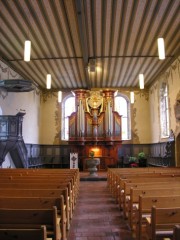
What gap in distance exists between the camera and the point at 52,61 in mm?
12133

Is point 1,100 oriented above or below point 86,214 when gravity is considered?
above

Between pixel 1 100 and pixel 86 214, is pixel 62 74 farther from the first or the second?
pixel 86 214

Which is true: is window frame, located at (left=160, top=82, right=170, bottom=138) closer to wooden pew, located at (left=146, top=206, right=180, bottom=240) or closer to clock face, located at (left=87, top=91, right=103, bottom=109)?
clock face, located at (left=87, top=91, right=103, bottom=109)

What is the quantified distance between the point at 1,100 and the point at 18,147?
2.12 metres

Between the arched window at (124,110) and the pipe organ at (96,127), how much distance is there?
1.23 m

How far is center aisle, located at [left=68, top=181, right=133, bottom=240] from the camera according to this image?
12.7 ft

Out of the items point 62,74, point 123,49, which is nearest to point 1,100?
point 62,74

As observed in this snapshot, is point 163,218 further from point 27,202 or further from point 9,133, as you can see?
point 9,133

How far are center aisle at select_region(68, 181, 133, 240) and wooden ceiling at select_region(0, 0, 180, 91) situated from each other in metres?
5.02

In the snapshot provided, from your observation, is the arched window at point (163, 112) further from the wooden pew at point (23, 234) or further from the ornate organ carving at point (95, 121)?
the wooden pew at point (23, 234)

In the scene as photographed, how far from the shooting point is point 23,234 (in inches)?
74.2

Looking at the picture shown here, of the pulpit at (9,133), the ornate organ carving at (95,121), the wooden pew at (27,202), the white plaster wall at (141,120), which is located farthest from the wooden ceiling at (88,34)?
the wooden pew at (27,202)

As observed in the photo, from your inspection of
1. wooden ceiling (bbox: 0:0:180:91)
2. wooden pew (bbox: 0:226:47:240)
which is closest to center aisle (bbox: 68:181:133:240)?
wooden pew (bbox: 0:226:47:240)

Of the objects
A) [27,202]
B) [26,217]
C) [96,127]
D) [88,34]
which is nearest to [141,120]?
[96,127]
